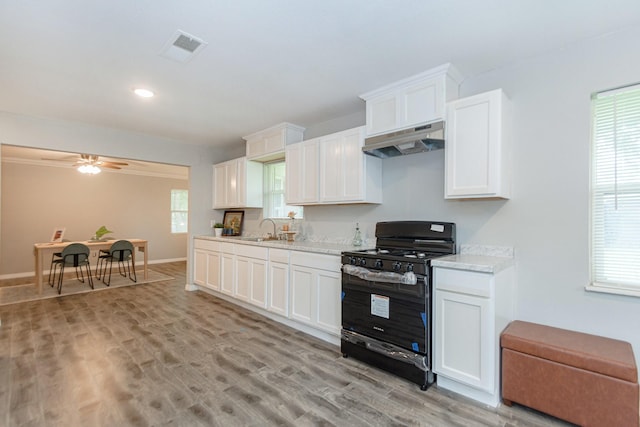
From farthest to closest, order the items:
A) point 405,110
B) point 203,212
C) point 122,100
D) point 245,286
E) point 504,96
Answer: point 203,212, point 245,286, point 122,100, point 405,110, point 504,96

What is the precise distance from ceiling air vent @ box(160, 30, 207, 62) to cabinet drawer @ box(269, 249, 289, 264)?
2.12m

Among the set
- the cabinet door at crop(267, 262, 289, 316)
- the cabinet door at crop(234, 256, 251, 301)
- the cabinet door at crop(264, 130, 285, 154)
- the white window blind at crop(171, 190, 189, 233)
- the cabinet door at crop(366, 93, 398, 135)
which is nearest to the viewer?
the cabinet door at crop(366, 93, 398, 135)

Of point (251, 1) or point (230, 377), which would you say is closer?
Answer: point (251, 1)

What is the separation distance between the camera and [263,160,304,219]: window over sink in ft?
15.7

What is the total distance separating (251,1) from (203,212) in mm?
4262

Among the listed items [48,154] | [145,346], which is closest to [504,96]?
[145,346]

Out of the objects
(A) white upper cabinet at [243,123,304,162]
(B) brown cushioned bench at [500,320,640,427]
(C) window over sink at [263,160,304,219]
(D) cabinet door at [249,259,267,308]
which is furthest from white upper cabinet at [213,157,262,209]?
(B) brown cushioned bench at [500,320,640,427]

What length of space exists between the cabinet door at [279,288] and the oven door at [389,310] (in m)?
0.94

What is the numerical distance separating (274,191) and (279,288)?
5.98ft

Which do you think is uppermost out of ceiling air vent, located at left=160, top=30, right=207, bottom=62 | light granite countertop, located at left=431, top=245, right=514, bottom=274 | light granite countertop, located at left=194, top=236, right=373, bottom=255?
ceiling air vent, located at left=160, top=30, right=207, bottom=62

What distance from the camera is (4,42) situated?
2.21 m

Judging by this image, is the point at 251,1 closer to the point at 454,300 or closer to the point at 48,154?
the point at 454,300

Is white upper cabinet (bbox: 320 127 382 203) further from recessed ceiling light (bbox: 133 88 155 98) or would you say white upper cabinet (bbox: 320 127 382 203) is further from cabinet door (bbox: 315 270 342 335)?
recessed ceiling light (bbox: 133 88 155 98)

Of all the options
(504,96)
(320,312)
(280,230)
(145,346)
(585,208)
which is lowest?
(145,346)
